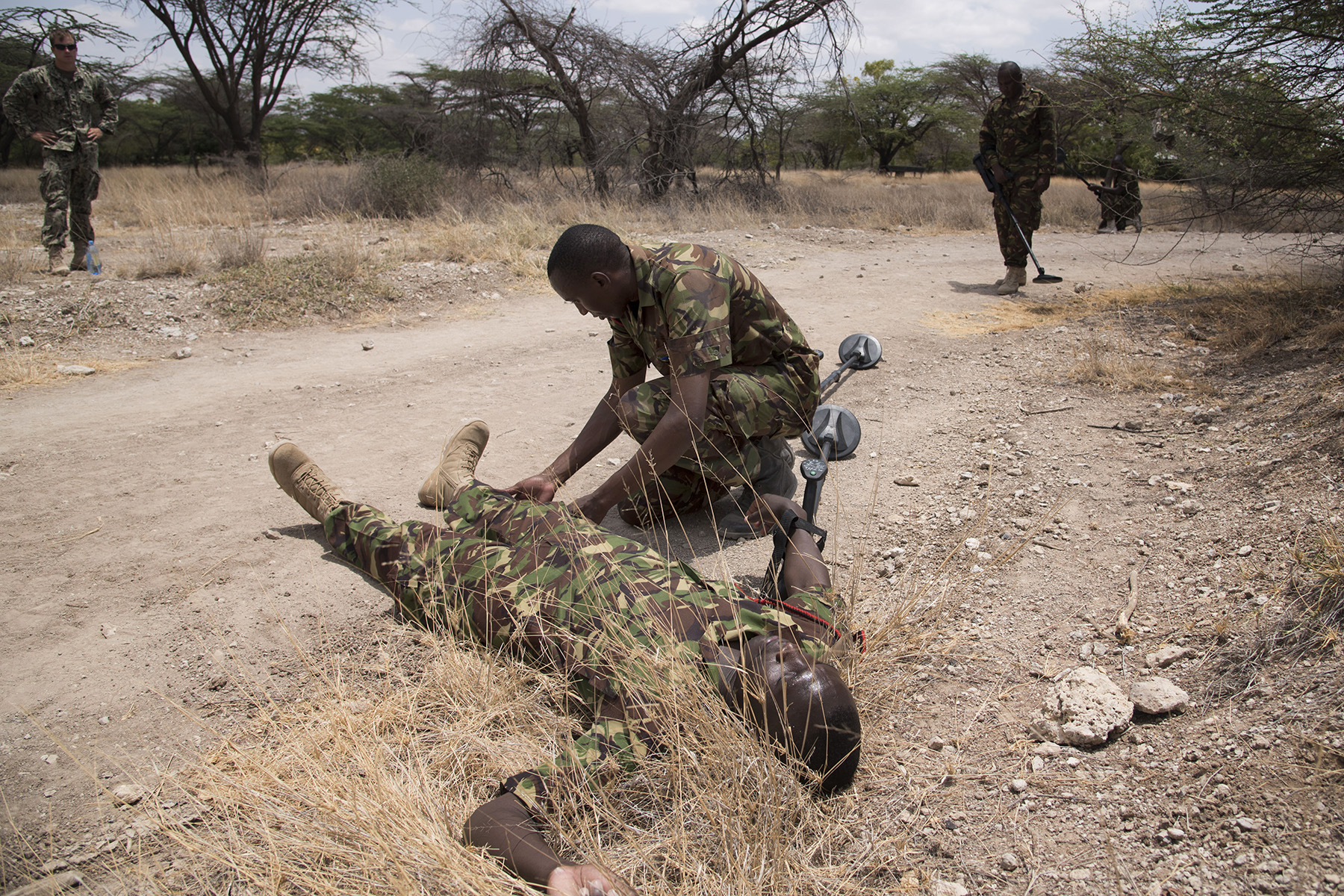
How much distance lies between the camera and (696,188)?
1180cm

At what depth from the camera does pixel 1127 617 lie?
224 centimetres

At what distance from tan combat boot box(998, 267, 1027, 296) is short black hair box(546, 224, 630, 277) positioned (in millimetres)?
5388

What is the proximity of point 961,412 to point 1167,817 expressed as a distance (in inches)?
109

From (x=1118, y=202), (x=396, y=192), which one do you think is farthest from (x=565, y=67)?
(x=1118, y=202)

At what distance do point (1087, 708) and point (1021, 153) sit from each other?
6.32m

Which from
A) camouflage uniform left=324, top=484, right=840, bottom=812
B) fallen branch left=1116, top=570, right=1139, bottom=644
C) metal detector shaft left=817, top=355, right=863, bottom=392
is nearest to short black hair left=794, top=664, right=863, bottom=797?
camouflage uniform left=324, top=484, right=840, bottom=812

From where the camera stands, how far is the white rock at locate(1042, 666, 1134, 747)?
1787mm

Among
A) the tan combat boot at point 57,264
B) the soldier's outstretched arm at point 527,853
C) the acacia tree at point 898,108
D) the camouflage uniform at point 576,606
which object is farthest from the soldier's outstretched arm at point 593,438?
the acacia tree at point 898,108

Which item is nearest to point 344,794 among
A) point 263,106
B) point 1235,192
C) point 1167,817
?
point 1167,817

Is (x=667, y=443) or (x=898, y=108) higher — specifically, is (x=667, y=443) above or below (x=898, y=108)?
below

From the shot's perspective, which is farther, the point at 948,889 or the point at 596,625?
the point at 596,625

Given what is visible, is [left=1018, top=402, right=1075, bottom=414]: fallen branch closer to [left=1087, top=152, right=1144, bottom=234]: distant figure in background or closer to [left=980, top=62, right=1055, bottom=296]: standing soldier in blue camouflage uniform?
[left=980, top=62, right=1055, bottom=296]: standing soldier in blue camouflage uniform

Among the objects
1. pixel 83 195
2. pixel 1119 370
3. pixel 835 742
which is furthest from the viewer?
pixel 83 195

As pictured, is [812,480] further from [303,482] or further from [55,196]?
[55,196]
